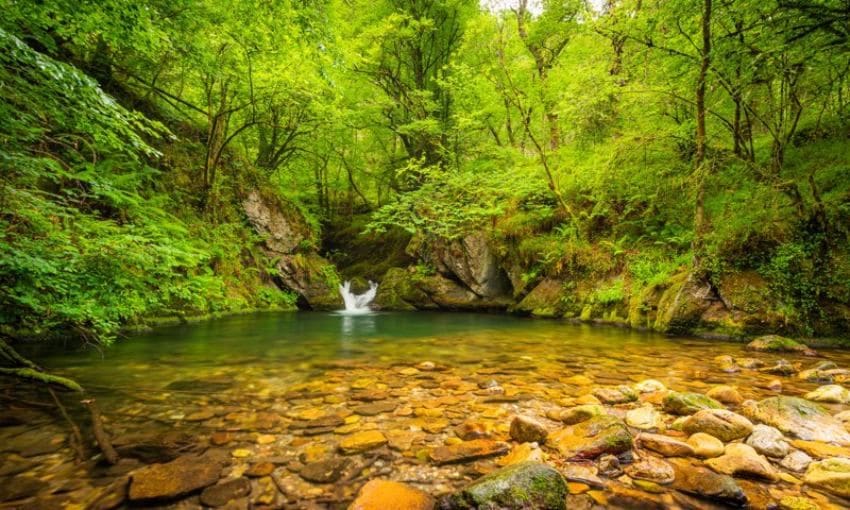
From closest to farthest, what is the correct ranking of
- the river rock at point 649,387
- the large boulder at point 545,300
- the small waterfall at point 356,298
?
1. the river rock at point 649,387
2. the large boulder at point 545,300
3. the small waterfall at point 356,298

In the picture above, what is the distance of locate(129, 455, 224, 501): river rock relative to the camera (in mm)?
2180

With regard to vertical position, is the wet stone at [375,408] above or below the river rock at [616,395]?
below

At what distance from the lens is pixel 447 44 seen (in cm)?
1786

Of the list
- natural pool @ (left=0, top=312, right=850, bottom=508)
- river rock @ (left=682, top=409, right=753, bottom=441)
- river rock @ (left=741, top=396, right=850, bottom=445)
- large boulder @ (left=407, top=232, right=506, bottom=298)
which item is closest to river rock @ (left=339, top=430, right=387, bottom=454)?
natural pool @ (left=0, top=312, right=850, bottom=508)

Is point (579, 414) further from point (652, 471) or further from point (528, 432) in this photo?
point (652, 471)

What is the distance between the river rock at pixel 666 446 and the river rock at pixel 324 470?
214cm

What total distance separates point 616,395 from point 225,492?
11.4ft

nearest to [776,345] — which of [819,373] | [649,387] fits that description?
[819,373]

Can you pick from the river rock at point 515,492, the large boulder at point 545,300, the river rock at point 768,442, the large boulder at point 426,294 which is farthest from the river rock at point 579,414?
the large boulder at point 426,294

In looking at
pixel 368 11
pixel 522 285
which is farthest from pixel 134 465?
pixel 368 11

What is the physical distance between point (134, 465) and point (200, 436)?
509 mm

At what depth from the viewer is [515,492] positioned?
1.99 meters

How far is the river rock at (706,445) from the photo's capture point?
8.45 ft

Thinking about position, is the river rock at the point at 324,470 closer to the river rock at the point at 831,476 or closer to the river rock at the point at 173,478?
the river rock at the point at 173,478
